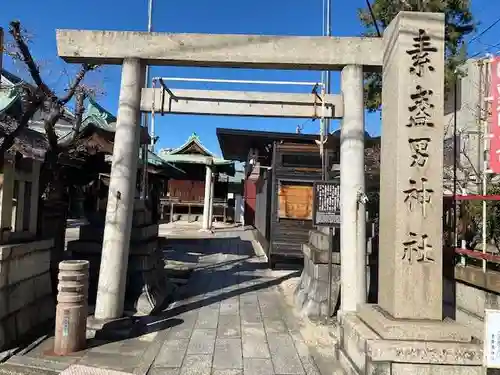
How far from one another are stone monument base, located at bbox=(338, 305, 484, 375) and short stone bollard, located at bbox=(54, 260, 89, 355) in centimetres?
344

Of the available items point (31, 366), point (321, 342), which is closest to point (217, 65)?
point (321, 342)

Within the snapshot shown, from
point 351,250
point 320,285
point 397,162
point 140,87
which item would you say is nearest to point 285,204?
point 320,285

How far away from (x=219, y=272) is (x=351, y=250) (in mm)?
5379

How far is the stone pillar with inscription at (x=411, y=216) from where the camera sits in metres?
4.22

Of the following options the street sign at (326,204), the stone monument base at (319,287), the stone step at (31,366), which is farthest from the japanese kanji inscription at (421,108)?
the stone step at (31,366)

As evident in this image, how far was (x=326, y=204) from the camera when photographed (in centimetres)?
751

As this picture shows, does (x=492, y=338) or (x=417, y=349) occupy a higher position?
(x=492, y=338)

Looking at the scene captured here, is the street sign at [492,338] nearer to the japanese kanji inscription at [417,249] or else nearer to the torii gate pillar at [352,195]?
the japanese kanji inscription at [417,249]

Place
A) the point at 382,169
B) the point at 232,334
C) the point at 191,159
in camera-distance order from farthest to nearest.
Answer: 1. the point at 191,159
2. the point at 232,334
3. the point at 382,169

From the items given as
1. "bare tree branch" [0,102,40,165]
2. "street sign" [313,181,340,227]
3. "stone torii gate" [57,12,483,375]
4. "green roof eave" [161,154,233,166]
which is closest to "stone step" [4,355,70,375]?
"stone torii gate" [57,12,483,375]

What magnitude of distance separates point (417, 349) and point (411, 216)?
136cm

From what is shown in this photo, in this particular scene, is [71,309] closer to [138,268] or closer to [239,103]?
[138,268]

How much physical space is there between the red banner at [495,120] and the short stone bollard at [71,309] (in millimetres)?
5158

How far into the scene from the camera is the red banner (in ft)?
15.9
